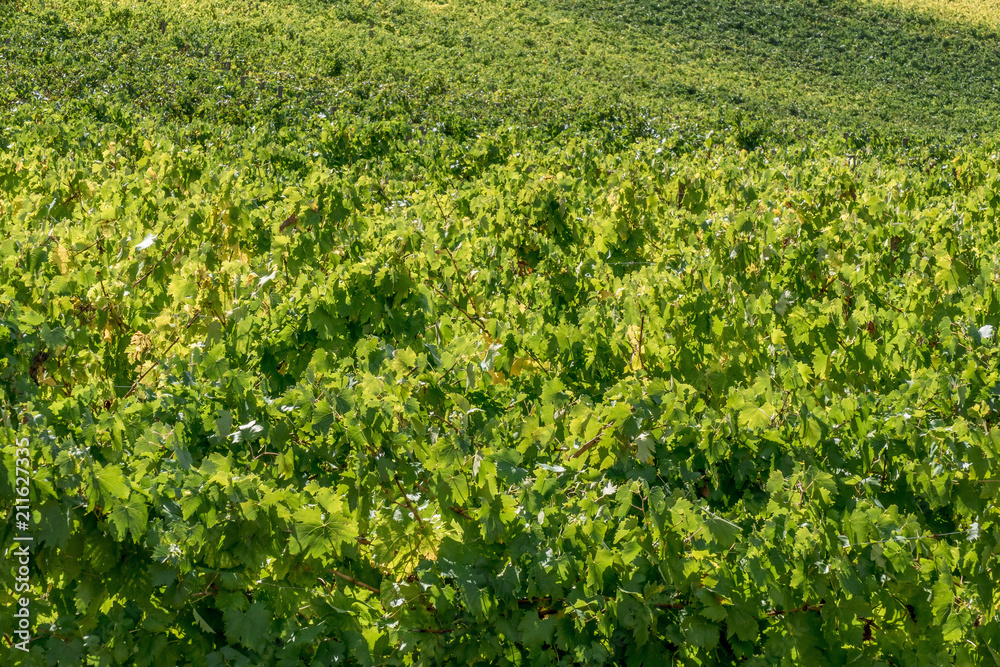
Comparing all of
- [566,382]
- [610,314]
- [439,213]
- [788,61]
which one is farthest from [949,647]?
[788,61]

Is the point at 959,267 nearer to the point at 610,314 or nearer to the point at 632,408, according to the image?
the point at 610,314

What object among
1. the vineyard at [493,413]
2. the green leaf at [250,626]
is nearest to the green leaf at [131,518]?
the vineyard at [493,413]

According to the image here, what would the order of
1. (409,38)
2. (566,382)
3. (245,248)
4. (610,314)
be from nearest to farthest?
1. (566,382)
2. (610,314)
3. (245,248)
4. (409,38)

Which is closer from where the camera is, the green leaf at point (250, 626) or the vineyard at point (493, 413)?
the green leaf at point (250, 626)

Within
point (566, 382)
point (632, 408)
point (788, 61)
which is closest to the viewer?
point (632, 408)

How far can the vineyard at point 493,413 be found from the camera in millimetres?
2498

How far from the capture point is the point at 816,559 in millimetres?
2646

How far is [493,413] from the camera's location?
12.9 ft

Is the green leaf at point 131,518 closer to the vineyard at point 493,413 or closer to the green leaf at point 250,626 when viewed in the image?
the vineyard at point 493,413

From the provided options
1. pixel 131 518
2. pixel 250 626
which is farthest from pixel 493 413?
pixel 131 518

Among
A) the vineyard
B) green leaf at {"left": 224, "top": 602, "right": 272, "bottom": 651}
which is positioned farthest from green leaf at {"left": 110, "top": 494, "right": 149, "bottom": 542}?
green leaf at {"left": 224, "top": 602, "right": 272, "bottom": 651}

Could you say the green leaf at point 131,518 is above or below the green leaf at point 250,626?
above

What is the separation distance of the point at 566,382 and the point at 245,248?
2.93 m

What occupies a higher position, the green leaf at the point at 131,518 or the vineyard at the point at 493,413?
the green leaf at the point at 131,518
